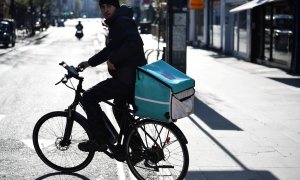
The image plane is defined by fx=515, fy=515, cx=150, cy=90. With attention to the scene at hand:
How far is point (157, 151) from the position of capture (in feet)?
17.3

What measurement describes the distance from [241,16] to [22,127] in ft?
55.2

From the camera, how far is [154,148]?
5.29 metres

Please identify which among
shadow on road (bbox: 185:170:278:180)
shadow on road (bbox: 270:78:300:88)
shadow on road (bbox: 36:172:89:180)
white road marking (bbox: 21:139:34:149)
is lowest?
shadow on road (bbox: 185:170:278:180)

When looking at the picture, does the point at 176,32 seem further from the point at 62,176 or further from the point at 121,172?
the point at 62,176

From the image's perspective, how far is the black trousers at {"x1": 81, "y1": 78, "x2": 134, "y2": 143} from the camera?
530 centimetres

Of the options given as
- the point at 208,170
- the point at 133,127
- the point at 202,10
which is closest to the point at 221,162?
the point at 208,170

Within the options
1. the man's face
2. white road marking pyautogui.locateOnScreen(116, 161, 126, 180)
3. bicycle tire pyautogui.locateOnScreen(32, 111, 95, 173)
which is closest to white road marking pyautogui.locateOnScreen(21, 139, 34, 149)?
bicycle tire pyautogui.locateOnScreen(32, 111, 95, 173)

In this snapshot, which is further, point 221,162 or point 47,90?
point 47,90

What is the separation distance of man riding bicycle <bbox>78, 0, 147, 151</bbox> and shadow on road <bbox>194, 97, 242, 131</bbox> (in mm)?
3237

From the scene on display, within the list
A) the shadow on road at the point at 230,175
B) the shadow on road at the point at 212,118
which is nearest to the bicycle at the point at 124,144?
the shadow on road at the point at 230,175

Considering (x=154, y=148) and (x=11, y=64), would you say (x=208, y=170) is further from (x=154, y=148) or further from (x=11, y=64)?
(x=11, y=64)

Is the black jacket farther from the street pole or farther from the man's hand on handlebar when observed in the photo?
the street pole

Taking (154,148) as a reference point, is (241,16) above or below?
above

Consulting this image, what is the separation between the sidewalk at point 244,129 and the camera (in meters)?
6.02
